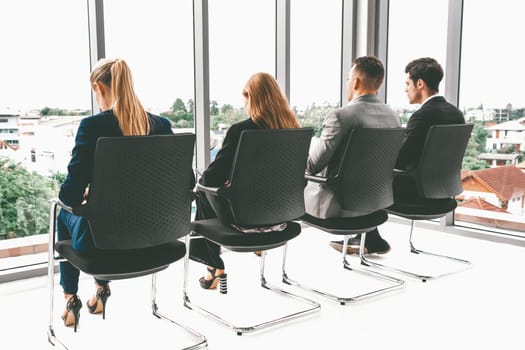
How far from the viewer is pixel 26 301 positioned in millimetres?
2955

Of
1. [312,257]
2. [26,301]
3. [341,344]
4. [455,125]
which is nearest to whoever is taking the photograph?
[341,344]

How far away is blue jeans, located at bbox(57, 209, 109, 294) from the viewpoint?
2.22 metres

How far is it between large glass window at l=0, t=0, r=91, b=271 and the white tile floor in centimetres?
36

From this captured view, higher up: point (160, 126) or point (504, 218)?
point (160, 126)

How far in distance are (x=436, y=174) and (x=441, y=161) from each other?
0.28 ft

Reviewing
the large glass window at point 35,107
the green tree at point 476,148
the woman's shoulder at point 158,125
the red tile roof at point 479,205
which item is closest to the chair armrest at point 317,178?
the woman's shoulder at point 158,125

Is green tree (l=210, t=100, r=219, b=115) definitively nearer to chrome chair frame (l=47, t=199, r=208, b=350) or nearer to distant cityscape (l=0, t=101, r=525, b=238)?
distant cityscape (l=0, t=101, r=525, b=238)

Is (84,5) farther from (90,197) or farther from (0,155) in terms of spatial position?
(90,197)

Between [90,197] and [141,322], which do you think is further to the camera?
[141,322]

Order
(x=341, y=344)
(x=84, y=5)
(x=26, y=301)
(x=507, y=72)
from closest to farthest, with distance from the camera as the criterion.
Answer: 1. (x=341, y=344)
2. (x=26, y=301)
3. (x=84, y=5)
4. (x=507, y=72)

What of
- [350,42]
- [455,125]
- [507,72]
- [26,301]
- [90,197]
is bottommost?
[26,301]

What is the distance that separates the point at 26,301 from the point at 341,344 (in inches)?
68.5

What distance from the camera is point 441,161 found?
3.27 metres

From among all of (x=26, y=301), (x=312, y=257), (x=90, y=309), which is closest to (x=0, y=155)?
(x=26, y=301)
